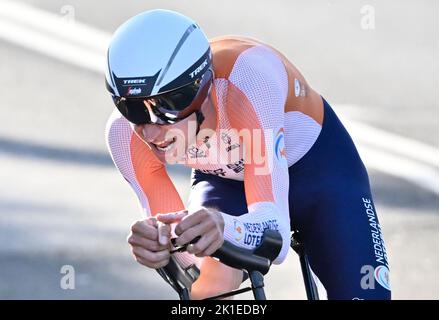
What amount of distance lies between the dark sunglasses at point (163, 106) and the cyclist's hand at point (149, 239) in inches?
20.1

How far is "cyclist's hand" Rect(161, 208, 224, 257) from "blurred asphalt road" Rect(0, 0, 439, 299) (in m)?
3.14

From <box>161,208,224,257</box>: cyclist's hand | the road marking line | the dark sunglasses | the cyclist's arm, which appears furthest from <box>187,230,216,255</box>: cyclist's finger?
the road marking line

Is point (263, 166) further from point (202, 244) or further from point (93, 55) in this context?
point (93, 55)

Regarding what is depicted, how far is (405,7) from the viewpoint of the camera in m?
12.7

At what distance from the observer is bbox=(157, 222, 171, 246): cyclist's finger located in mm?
4676

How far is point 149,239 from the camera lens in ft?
15.4

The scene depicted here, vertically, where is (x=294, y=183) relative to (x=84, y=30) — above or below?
below

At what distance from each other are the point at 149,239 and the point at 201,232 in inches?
6.9

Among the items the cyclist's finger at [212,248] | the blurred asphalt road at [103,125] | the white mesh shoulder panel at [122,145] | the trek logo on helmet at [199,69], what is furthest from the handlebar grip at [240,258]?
the blurred asphalt road at [103,125]
